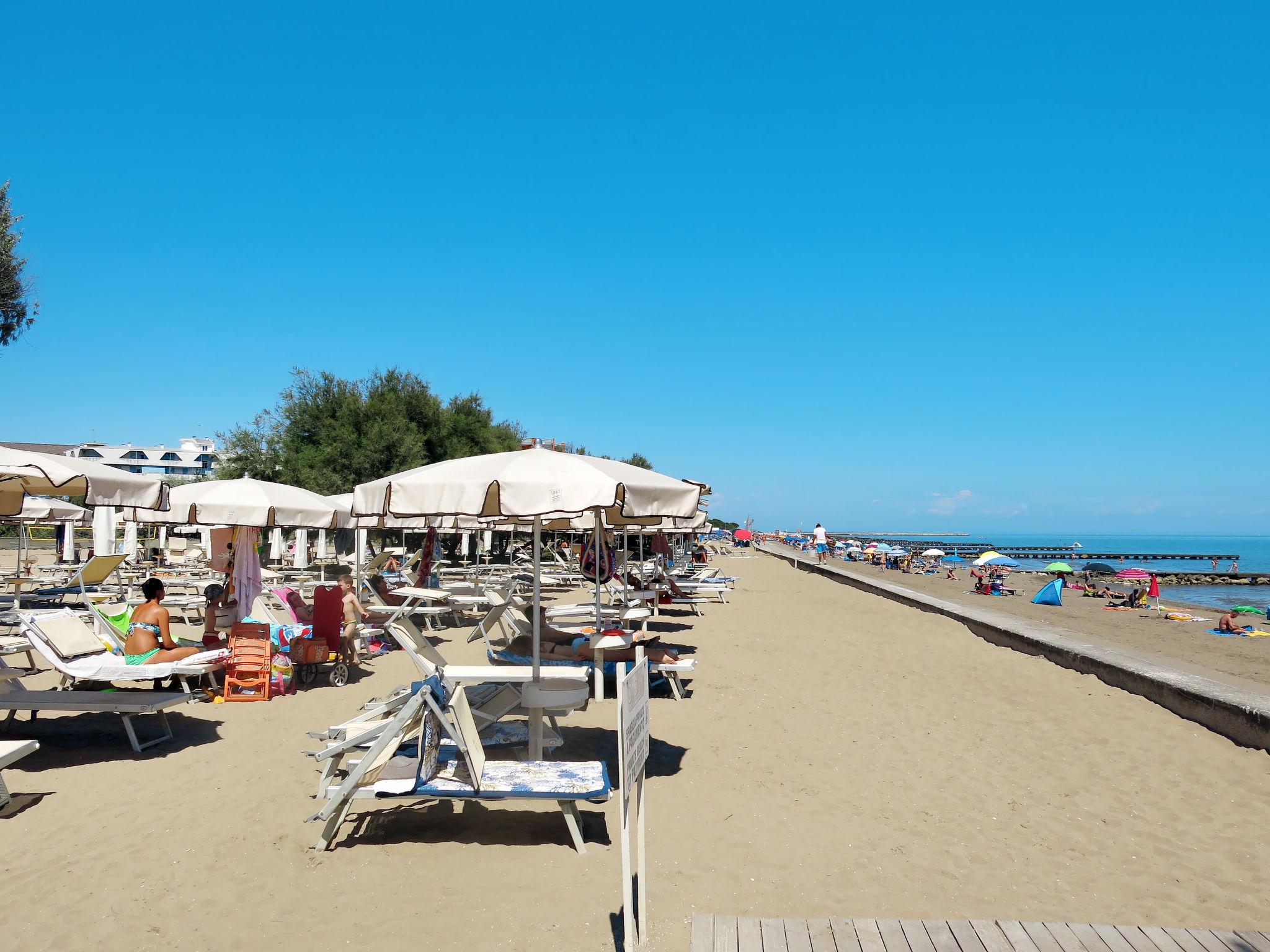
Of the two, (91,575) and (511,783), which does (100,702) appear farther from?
(91,575)

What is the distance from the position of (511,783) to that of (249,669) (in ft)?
14.1

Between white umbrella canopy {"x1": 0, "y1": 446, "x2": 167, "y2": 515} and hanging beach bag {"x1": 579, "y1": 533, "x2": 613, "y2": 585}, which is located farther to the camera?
hanging beach bag {"x1": 579, "y1": 533, "x2": 613, "y2": 585}

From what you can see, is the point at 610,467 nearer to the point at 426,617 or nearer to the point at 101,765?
the point at 101,765

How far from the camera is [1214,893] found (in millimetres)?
3752

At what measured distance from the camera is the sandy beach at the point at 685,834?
3.43 m

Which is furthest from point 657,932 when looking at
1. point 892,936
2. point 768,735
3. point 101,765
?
point 101,765

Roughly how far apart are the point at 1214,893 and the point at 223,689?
7449 millimetres

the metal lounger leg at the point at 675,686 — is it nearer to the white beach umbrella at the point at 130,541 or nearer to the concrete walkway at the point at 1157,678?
the concrete walkway at the point at 1157,678

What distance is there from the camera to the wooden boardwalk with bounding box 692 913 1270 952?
115 inches

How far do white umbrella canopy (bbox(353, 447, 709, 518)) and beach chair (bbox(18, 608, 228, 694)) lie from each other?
2.15 metres

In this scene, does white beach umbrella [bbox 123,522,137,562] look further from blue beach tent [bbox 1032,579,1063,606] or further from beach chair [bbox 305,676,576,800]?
blue beach tent [bbox 1032,579,1063,606]

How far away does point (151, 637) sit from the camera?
6652mm

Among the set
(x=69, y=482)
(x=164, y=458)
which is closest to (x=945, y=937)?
(x=69, y=482)

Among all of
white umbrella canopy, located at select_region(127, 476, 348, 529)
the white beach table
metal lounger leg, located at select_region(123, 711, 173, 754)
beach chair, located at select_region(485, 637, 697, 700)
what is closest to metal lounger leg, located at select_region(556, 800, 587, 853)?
beach chair, located at select_region(485, 637, 697, 700)
